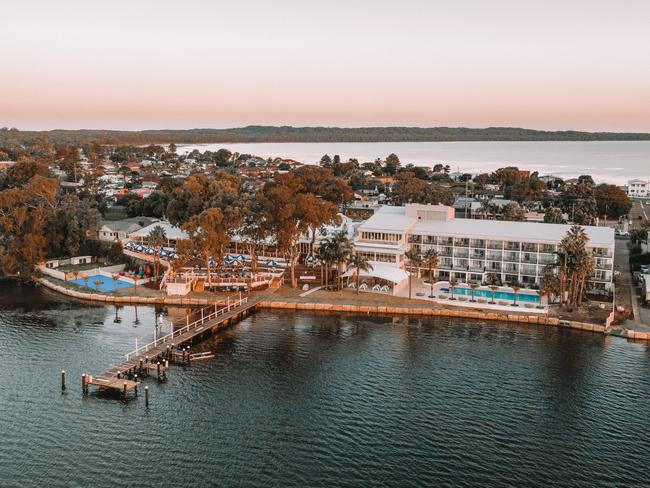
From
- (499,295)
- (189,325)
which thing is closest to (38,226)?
(189,325)

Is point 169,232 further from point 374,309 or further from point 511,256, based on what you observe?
point 511,256

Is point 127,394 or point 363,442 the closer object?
point 363,442

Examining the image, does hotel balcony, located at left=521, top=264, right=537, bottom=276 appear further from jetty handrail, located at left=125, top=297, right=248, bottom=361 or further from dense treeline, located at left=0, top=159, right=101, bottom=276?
dense treeline, located at left=0, top=159, right=101, bottom=276

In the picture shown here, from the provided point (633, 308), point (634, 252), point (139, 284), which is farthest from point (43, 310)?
point (634, 252)

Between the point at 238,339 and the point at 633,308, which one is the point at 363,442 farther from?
the point at 633,308

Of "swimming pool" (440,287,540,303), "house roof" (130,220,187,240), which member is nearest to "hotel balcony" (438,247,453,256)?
"swimming pool" (440,287,540,303)

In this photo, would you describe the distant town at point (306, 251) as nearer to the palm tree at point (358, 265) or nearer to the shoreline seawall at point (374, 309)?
the palm tree at point (358, 265)
